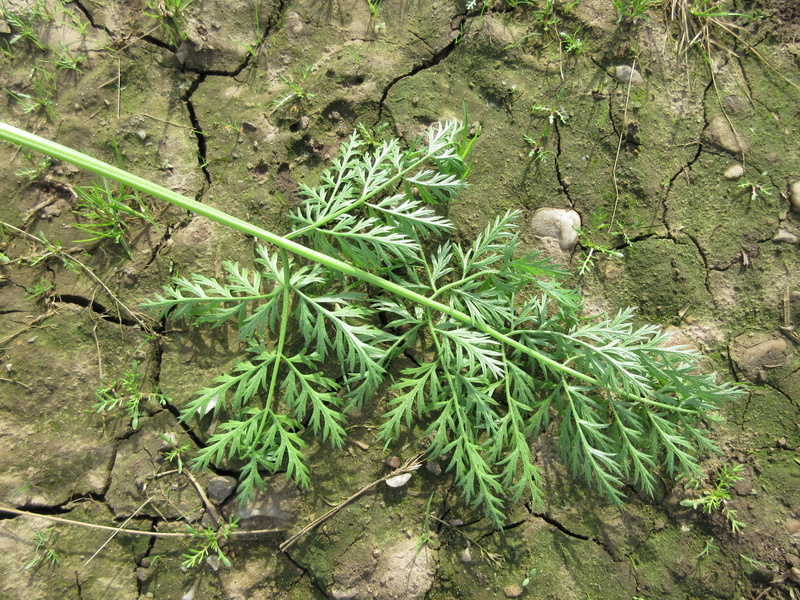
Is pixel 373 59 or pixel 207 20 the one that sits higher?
pixel 207 20

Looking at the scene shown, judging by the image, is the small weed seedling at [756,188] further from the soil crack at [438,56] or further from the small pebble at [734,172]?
the soil crack at [438,56]

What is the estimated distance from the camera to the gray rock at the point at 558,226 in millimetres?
3320

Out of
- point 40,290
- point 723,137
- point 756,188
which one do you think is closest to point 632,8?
point 723,137

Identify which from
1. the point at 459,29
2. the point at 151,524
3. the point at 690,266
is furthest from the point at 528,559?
the point at 459,29

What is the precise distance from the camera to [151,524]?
10.3 ft

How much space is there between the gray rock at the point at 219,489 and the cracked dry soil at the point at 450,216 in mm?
27

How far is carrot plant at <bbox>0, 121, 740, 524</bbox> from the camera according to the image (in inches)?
113

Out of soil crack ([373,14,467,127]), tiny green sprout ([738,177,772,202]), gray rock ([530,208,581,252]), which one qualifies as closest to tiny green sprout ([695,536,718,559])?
gray rock ([530,208,581,252])

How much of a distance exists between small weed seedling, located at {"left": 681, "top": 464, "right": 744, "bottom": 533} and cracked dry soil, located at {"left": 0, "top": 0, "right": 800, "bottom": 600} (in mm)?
60

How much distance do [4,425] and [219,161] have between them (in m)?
2.17

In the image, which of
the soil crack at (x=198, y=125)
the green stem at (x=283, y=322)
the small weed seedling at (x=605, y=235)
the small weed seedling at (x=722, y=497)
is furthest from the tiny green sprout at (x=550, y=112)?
the small weed seedling at (x=722, y=497)

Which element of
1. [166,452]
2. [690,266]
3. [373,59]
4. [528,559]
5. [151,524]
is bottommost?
[528,559]

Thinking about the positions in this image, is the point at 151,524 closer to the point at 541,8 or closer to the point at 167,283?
the point at 167,283

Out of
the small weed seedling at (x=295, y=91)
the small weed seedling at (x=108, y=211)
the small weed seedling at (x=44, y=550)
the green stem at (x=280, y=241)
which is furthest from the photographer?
the small weed seedling at (x=295, y=91)
